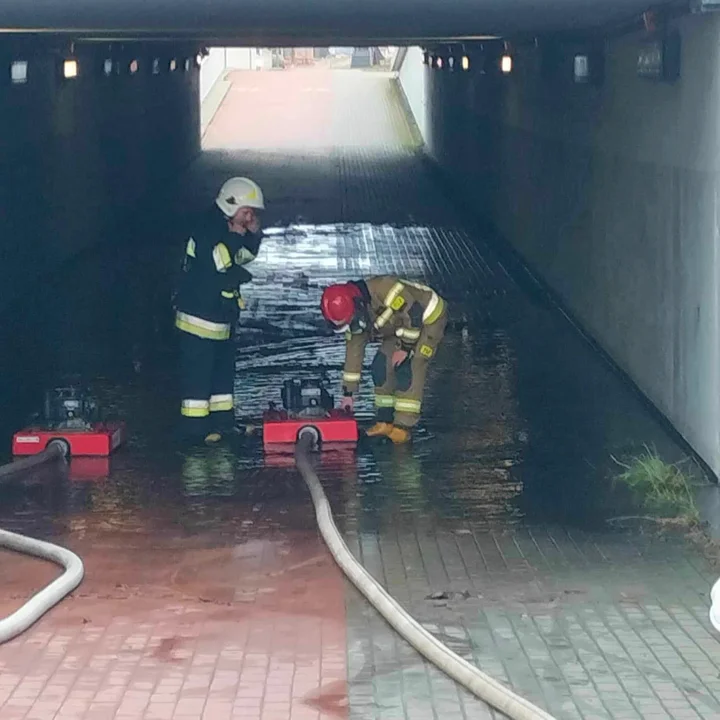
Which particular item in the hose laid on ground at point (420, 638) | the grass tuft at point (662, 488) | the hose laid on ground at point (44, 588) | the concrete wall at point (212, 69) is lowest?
the grass tuft at point (662, 488)

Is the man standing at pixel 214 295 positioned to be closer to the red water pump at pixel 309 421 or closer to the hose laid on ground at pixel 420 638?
the red water pump at pixel 309 421

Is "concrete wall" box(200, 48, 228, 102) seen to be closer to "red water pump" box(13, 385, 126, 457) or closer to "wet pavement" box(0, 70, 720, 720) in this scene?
"wet pavement" box(0, 70, 720, 720)

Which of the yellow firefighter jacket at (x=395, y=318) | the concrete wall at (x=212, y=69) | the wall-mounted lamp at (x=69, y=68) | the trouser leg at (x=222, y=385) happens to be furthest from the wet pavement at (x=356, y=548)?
the concrete wall at (x=212, y=69)

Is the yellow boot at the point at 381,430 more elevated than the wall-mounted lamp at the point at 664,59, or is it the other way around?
the wall-mounted lamp at the point at 664,59

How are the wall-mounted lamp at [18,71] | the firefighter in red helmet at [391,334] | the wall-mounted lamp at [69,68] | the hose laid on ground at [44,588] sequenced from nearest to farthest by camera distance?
the hose laid on ground at [44,588] → the firefighter in red helmet at [391,334] → the wall-mounted lamp at [18,71] → the wall-mounted lamp at [69,68]

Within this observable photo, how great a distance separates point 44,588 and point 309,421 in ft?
10.6

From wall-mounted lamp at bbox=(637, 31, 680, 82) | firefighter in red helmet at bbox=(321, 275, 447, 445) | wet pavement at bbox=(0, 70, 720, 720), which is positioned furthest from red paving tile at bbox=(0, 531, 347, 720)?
wall-mounted lamp at bbox=(637, 31, 680, 82)

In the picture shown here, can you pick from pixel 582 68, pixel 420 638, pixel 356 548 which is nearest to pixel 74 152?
pixel 582 68

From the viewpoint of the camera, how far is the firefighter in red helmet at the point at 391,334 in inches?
334

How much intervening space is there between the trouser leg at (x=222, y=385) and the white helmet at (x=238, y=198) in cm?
89

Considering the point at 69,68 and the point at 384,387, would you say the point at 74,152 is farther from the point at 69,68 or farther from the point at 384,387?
the point at 384,387

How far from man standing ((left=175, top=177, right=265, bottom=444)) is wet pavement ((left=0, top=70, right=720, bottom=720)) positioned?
1.22 feet

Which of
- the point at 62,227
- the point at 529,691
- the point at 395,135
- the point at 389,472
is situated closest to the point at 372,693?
the point at 529,691

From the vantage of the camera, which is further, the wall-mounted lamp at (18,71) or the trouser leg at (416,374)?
the wall-mounted lamp at (18,71)
